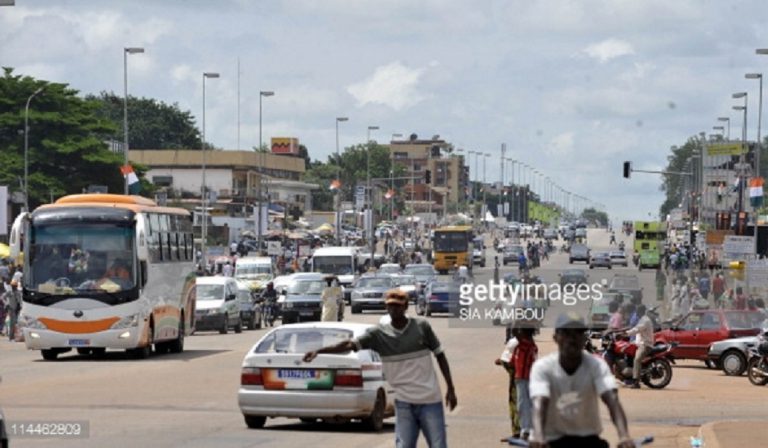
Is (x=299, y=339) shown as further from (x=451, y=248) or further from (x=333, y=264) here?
(x=451, y=248)

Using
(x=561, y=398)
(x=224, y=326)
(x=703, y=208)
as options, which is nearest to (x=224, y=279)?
(x=224, y=326)

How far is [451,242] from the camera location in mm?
109000

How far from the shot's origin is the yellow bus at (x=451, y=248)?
108 metres

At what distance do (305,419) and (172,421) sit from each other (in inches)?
70.0

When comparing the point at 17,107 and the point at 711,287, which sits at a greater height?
the point at 17,107

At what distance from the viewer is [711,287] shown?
66000 mm

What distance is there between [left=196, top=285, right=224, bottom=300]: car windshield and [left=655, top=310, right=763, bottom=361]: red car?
14678 millimetres

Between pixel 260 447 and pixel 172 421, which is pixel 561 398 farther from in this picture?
pixel 172 421

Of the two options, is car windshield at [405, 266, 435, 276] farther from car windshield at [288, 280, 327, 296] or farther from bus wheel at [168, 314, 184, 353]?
bus wheel at [168, 314, 184, 353]

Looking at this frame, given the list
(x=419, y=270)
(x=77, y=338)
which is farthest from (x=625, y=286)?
(x=77, y=338)

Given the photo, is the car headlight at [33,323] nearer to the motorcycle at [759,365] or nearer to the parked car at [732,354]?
the motorcycle at [759,365]

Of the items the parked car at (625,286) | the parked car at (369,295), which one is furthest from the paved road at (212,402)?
the parked car at (369,295)

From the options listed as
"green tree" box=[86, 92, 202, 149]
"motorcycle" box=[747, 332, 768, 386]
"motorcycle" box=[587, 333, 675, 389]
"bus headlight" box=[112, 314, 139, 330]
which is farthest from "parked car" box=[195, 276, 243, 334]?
"green tree" box=[86, 92, 202, 149]

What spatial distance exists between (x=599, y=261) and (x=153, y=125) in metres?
80.0
